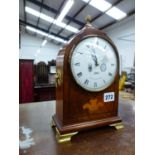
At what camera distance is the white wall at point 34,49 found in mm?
10553

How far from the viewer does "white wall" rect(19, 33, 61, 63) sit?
415 inches

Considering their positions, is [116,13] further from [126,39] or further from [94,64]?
[94,64]

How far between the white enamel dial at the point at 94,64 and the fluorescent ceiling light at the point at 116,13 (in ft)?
12.8

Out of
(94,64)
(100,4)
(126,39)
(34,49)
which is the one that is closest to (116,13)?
(100,4)

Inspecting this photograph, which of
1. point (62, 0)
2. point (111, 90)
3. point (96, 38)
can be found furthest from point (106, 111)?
point (62, 0)

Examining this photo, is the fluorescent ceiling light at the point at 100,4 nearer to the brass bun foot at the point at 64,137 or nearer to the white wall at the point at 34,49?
the brass bun foot at the point at 64,137

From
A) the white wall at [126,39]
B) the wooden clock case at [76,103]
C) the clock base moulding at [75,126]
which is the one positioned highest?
the white wall at [126,39]

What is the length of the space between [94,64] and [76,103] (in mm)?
172

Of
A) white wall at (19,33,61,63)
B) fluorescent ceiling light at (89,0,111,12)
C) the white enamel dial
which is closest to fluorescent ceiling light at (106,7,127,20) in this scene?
fluorescent ceiling light at (89,0,111,12)

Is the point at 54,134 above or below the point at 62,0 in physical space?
below

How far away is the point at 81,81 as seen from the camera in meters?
0.65

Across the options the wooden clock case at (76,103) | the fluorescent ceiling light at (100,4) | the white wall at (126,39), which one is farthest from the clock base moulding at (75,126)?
the white wall at (126,39)
